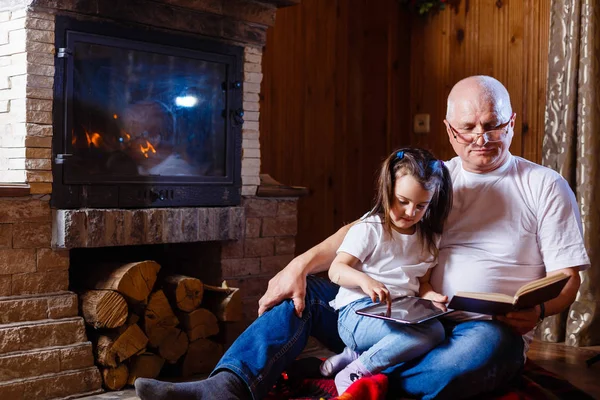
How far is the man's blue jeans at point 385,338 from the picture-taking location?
1771 mm

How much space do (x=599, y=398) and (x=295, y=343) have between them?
3.20 feet

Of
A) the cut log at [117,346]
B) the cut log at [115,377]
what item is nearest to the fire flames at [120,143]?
the cut log at [117,346]

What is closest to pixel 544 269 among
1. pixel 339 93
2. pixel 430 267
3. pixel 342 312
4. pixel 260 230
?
pixel 430 267

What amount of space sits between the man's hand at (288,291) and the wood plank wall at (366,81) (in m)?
1.60

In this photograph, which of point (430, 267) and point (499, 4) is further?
point (499, 4)

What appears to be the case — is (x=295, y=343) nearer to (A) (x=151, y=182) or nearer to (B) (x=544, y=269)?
(B) (x=544, y=269)

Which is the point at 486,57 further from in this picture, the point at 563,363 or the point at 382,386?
the point at 382,386

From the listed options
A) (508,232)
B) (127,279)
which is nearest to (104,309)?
(127,279)

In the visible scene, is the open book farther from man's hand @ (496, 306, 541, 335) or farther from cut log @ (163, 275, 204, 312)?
cut log @ (163, 275, 204, 312)


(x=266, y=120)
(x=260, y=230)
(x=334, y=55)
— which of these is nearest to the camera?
(x=260, y=230)

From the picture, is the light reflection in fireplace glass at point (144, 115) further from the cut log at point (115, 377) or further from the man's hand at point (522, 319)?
the man's hand at point (522, 319)

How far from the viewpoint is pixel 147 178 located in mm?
2594

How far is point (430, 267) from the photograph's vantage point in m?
1.97

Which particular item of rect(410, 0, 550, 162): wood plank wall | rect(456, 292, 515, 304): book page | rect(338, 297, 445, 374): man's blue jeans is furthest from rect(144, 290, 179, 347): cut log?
rect(410, 0, 550, 162): wood plank wall
